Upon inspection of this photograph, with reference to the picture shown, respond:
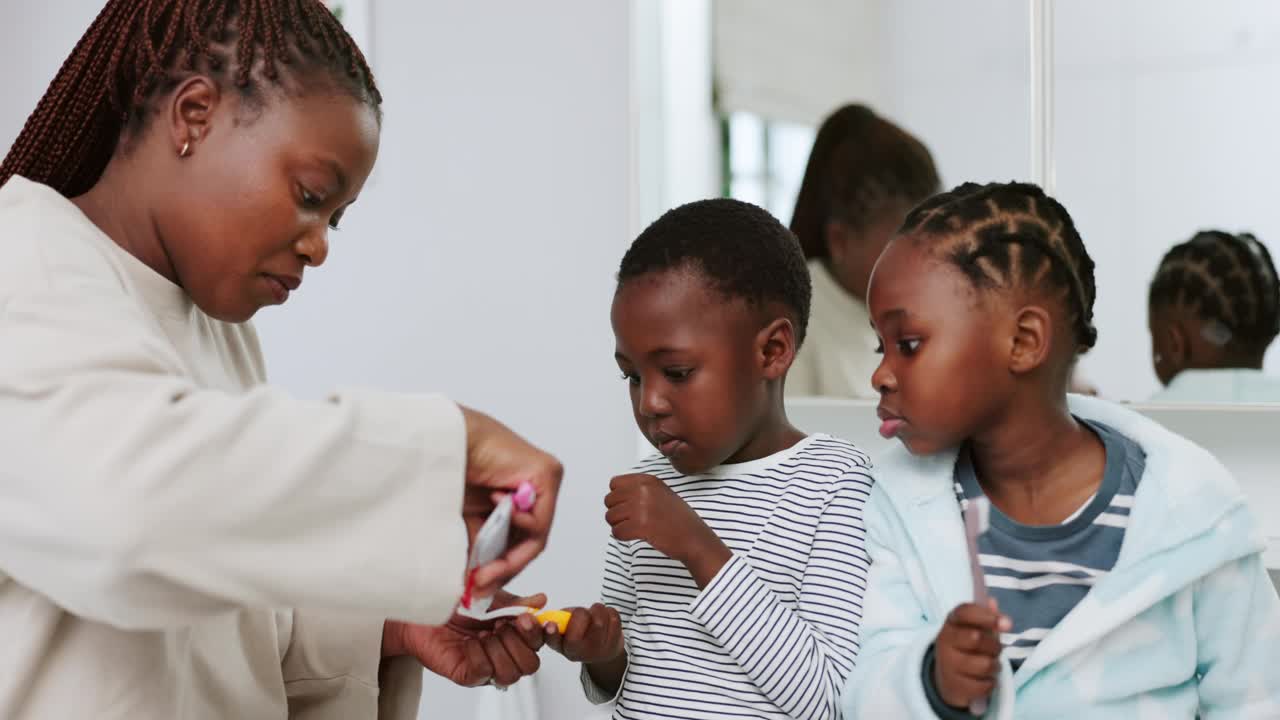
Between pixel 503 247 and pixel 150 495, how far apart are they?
159 cm

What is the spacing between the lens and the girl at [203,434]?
633 millimetres

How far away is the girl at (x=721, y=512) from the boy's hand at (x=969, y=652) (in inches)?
6.9

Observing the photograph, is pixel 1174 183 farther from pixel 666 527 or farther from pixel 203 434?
pixel 203 434

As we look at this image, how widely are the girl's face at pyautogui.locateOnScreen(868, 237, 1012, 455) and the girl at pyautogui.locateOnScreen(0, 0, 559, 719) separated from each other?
1.37 feet

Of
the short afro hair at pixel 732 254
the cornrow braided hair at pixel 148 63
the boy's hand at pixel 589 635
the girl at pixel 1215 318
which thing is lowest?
the boy's hand at pixel 589 635

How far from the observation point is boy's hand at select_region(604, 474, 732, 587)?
106cm

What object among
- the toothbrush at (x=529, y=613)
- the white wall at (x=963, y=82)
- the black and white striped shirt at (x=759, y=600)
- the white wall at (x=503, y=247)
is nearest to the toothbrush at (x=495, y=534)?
the toothbrush at (x=529, y=613)

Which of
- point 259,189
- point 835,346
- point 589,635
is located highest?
point 259,189

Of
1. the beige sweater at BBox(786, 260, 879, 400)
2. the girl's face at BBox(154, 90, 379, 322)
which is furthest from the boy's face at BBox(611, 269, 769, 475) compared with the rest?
the beige sweater at BBox(786, 260, 879, 400)

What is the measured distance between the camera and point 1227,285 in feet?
5.12

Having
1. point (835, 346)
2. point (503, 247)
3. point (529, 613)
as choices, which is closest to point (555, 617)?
point (529, 613)

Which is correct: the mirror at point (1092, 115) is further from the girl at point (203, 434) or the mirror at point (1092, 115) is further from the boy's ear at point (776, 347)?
the girl at point (203, 434)

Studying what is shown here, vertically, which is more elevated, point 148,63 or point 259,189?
point 148,63

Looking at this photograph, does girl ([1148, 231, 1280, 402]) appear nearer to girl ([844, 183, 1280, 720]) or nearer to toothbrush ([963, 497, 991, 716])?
girl ([844, 183, 1280, 720])
